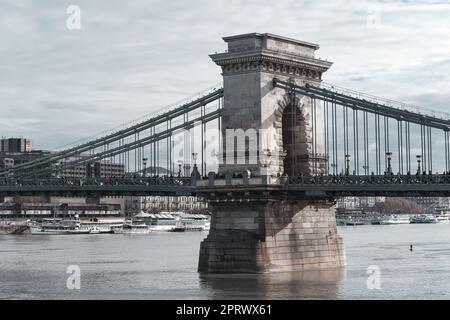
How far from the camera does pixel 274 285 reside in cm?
6303

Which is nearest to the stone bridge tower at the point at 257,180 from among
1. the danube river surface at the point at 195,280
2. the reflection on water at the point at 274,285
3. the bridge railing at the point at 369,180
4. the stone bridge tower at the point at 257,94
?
the stone bridge tower at the point at 257,94

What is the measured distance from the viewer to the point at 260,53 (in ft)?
227

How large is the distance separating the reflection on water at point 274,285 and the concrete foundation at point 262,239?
1.01m

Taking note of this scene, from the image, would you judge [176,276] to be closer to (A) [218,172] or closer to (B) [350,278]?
(A) [218,172]

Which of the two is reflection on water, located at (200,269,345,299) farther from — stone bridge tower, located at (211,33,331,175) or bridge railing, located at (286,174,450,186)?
stone bridge tower, located at (211,33,331,175)

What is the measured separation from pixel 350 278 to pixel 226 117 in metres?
14.2

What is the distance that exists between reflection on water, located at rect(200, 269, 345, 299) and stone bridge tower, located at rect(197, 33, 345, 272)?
1.29 m

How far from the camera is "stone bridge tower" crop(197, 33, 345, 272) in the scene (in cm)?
6894

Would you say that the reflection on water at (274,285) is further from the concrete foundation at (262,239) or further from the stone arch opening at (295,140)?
the stone arch opening at (295,140)

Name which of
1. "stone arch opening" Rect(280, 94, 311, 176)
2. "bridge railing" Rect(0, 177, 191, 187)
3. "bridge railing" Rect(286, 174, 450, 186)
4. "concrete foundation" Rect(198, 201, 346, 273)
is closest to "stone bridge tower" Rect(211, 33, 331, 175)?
"stone arch opening" Rect(280, 94, 311, 176)

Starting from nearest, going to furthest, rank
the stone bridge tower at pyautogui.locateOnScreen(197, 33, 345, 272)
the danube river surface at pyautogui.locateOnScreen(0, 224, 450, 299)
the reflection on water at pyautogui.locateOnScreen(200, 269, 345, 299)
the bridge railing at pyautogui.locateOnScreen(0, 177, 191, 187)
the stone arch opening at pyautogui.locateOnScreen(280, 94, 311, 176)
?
the reflection on water at pyautogui.locateOnScreen(200, 269, 345, 299), the danube river surface at pyautogui.locateOnScreen(0, 224, 450, 299), the stone bridge tower at pyautogui.locateOnScreen(197, 33, 345, 272), the stone arch opening at pyautogui.locateOnScreen(280, 94, 311, 176), the bridge railing at pyautogui.locateOnScreen(0, 177, 191, 187)
